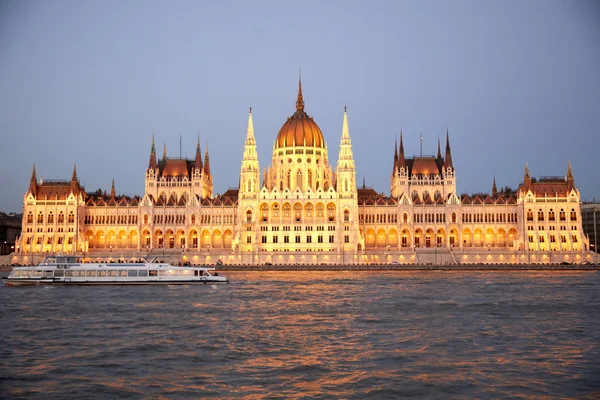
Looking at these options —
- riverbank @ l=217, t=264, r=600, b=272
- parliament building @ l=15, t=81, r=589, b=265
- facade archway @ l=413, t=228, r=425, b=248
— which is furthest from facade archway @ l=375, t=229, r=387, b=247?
riverbank @ l=217, t=264, r=600, b=272

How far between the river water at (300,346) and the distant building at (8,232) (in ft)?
352

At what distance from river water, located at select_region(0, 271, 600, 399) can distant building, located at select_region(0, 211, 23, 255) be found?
352 ft

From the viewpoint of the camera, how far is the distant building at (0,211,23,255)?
159 meters

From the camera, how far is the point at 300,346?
3444cm

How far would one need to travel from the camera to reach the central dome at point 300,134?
136750 millimetres

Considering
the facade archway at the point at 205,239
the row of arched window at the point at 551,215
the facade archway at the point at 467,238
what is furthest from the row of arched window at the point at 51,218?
the row of arched window at the point at 551,215

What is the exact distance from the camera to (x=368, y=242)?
132500 mm

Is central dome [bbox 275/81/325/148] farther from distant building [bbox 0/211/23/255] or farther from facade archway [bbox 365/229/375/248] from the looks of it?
distant building [bbox 0/211/23/255]

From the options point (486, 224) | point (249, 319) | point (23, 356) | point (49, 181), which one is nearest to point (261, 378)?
point (23, 356)

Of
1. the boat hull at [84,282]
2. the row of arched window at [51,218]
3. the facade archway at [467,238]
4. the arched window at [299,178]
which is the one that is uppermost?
the arched window at [299,178]

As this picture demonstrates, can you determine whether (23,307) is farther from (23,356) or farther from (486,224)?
(486,224)

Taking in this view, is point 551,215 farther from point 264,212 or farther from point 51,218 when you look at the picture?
point 51,218

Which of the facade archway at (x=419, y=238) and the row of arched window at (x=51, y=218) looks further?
the row of arched window at (x=51, y=218)

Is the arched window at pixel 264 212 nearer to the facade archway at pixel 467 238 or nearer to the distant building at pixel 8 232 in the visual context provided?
the facade archway at pixel 467 238
